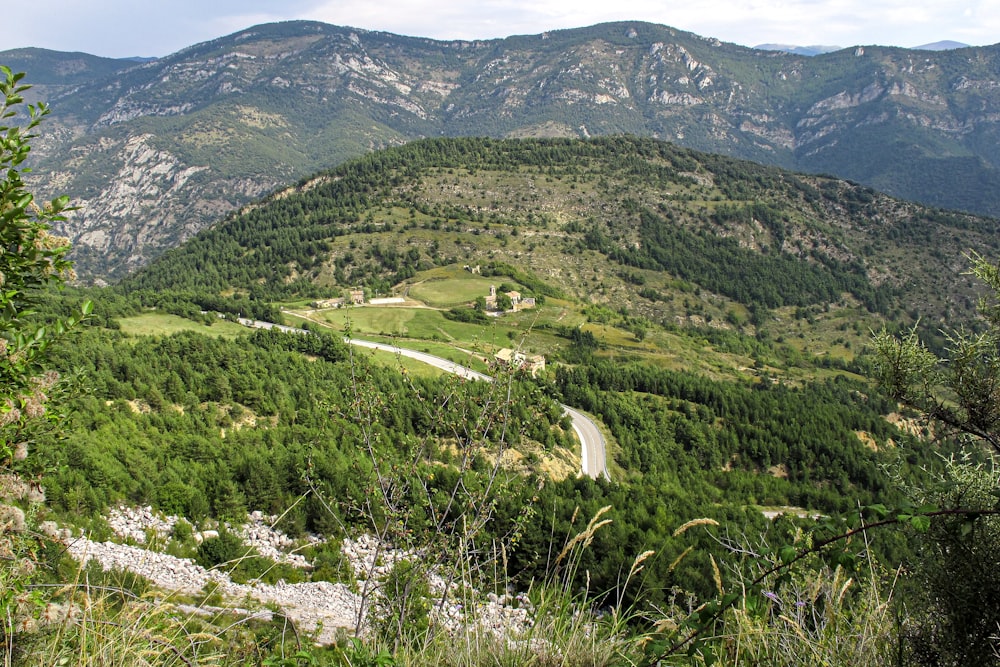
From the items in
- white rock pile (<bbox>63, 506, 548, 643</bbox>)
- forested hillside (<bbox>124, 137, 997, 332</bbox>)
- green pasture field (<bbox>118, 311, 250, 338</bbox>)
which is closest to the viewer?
white rock pile (<bbox>63, 506, 548, 643</bbox>)

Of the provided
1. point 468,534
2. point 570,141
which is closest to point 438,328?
point 468,534

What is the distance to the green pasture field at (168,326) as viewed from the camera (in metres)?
39.0

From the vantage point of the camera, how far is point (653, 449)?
36469mm

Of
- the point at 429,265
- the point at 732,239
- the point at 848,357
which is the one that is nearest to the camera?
the point at 848,357

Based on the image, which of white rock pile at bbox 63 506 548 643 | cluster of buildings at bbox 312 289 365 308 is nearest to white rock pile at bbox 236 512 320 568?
white rock pile at bbox 63 506 548 643

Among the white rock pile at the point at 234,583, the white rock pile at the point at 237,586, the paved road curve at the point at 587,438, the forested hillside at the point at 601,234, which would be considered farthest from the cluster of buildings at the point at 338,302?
the white rock pile at the point at 237,586

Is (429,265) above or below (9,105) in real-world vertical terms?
below

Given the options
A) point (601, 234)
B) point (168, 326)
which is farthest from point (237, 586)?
point (601, 234)

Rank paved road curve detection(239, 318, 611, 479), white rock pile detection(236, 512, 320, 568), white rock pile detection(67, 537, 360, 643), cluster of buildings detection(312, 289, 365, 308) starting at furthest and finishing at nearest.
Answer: cluster of buildings detection(312, 289, 365, 308)
paved road curve detection(239, 318, 611, 479)
white rock pile detection(236, 512, 320, 568)
white rock pile detection(67, 537, 360, 643)

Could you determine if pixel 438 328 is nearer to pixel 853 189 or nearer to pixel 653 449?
pixel 653 449

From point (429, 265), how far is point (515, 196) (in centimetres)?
4250

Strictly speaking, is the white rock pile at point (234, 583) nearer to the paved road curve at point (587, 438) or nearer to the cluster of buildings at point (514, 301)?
the paved road curve at point (587, 438)

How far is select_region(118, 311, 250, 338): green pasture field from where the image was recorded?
39.0 m

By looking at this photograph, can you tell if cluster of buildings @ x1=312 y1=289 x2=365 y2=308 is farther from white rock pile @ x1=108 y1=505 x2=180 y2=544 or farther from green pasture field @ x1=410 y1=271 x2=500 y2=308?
white rock pile @ x1=108 y1=505 x2=180 y2=544
